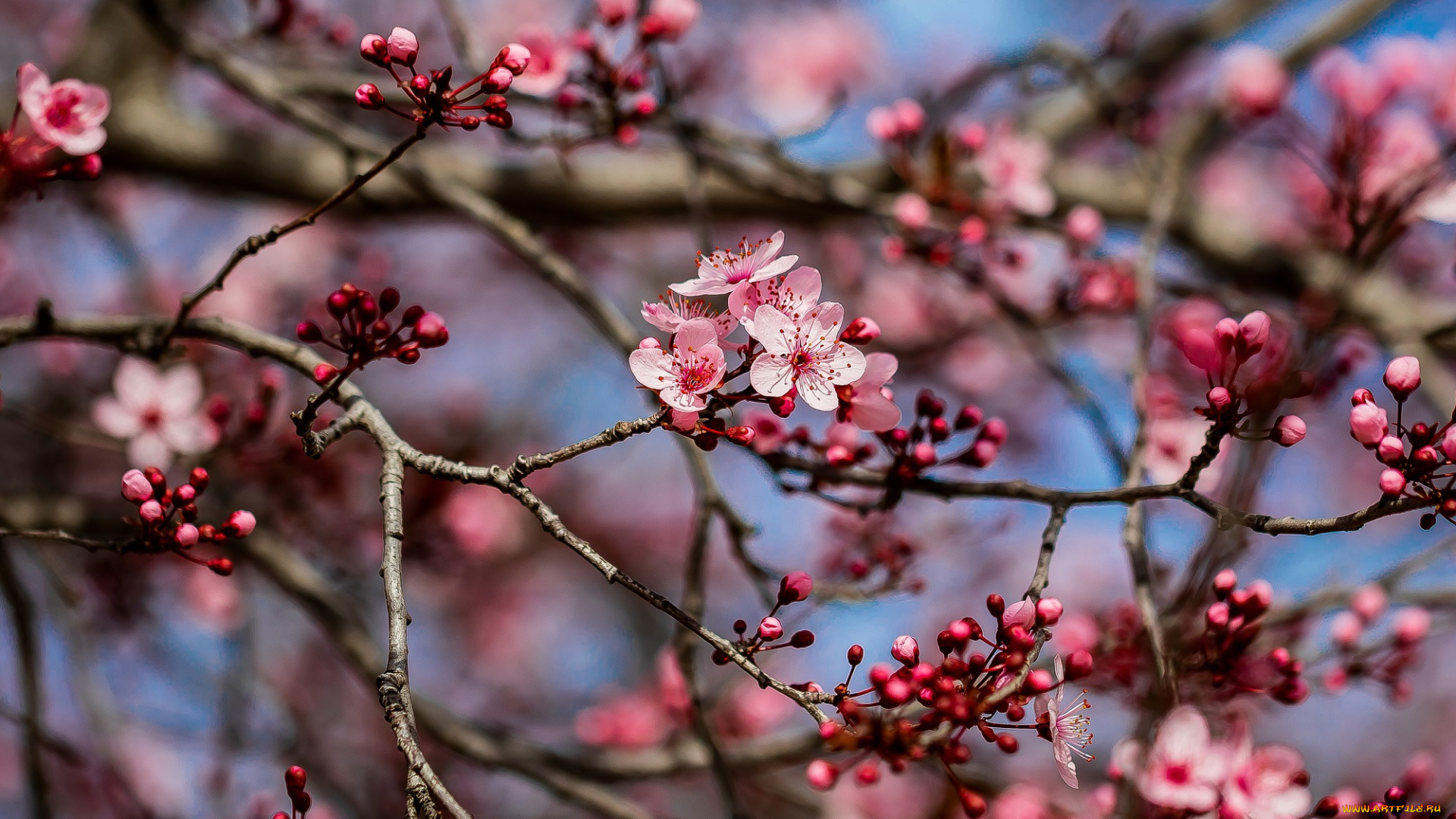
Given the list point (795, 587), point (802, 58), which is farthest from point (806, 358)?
point (802, 58)

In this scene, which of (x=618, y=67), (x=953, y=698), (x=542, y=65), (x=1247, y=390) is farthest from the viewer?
(x=542, y=65)

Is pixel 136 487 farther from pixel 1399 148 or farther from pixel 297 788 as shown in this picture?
pixel 1399 148

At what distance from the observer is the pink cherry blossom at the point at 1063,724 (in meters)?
1.43

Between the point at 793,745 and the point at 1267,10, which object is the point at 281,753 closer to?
the point at 793,745

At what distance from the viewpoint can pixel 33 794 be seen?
2572 millimetres

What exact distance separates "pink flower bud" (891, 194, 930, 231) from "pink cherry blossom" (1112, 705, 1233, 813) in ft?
5.39

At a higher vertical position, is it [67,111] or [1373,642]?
[67,111]

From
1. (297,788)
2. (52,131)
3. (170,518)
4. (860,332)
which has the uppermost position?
(52,131)

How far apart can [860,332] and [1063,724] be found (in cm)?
74

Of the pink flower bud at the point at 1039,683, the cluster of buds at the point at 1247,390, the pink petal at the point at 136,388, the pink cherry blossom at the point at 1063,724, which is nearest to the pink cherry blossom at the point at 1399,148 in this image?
the cluster of buds at the point at 1247,390

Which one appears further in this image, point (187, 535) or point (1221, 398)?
point (187, 535)

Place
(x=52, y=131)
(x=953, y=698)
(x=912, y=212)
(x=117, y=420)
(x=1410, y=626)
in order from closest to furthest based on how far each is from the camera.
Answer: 1. (x=953, y=698)
2. (x=52, y=131)
3. (x=1410, y=626)
4. (x=912, y=212)
5. (x=117, y=420)

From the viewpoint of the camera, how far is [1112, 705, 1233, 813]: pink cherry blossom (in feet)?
4.70

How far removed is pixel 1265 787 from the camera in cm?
162
